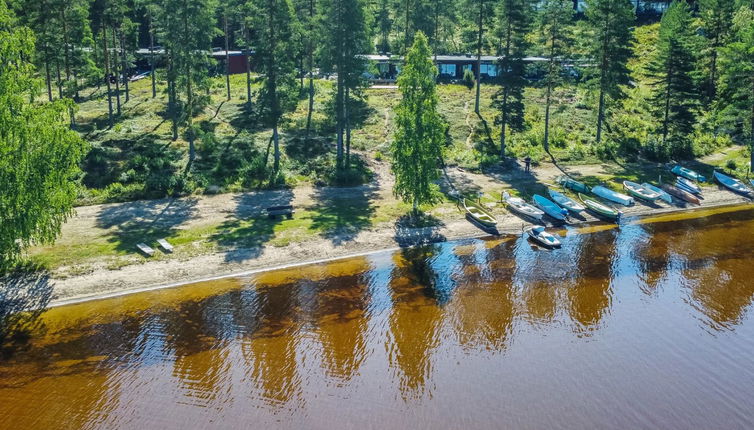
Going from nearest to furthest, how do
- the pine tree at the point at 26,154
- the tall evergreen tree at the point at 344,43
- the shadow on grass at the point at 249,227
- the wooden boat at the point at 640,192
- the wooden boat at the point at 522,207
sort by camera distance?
1. the pine tree at the point at 26,154
2. the shadow on grass at the point at 249,227
3. the wooden boat at the point at 522,207
4. the wooden boat at the point at 640,192
5. the tall evergreen tree at the point at 344,43

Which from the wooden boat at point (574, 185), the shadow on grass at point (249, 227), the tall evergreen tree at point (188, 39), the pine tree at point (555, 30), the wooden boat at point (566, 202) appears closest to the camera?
the shadow on grass at point (249, 227)

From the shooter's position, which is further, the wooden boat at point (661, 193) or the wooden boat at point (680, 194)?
the wooden boat at point (680, 194)

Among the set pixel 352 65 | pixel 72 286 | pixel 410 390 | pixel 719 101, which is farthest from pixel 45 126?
pixel 719 101

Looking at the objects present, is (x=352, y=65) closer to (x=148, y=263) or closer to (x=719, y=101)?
(x=148, y=263)

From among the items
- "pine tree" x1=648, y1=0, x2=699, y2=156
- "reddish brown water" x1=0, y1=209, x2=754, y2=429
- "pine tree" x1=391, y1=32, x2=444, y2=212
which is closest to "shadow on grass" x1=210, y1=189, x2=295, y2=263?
"reddish brown water" x1=0, y1=209, x2=754, y2=429

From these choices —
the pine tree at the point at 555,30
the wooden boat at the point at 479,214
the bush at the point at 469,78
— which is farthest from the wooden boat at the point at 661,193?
the bush at the point at 469,78

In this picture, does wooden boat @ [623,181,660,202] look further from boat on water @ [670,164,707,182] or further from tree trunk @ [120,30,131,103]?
tree trunk @ [120,30,131,103]

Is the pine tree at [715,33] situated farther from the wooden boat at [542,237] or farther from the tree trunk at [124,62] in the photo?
the tree trunk at [124,62]
